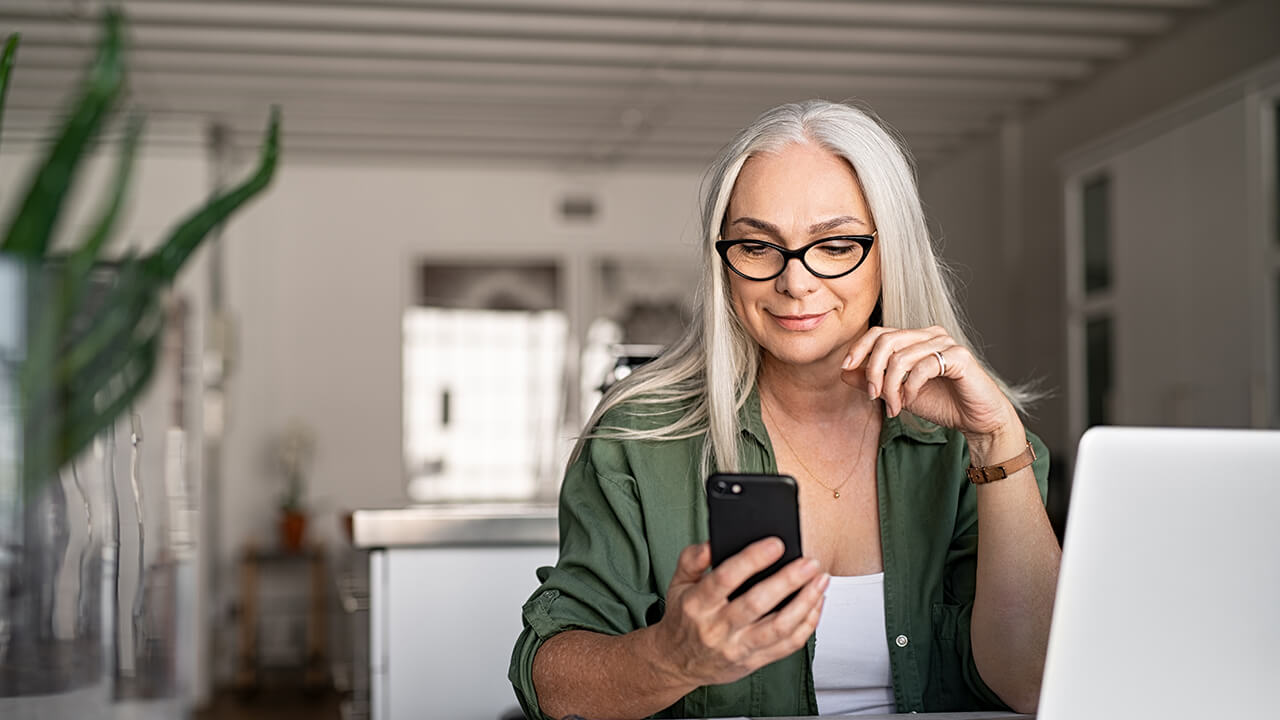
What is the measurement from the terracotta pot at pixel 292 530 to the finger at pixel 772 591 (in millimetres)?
6552

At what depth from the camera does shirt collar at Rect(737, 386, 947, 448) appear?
5.22ft

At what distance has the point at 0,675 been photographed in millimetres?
978

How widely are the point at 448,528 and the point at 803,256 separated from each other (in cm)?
131

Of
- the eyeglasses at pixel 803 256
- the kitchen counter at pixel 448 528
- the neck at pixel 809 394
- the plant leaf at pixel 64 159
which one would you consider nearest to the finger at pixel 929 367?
the eyeglasses at pixel 803 256

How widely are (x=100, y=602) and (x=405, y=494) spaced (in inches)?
270

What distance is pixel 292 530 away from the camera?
7188 millimetres

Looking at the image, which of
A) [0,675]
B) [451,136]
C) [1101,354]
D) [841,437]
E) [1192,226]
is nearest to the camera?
[0,675]

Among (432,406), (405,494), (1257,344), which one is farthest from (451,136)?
(1257,344)

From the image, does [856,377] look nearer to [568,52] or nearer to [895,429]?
[895,429]

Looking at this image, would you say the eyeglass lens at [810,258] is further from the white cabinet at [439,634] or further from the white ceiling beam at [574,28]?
the white ceiling beam at [574,28]

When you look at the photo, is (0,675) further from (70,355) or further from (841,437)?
(841,437)

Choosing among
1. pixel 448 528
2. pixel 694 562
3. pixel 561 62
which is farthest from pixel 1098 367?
pixel 694 562

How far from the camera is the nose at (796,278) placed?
4.77ft

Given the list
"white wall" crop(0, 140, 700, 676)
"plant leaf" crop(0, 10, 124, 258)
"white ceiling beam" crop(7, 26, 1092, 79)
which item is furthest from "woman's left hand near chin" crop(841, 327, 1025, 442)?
"white wall" crop(0, 140, 700, 676)
